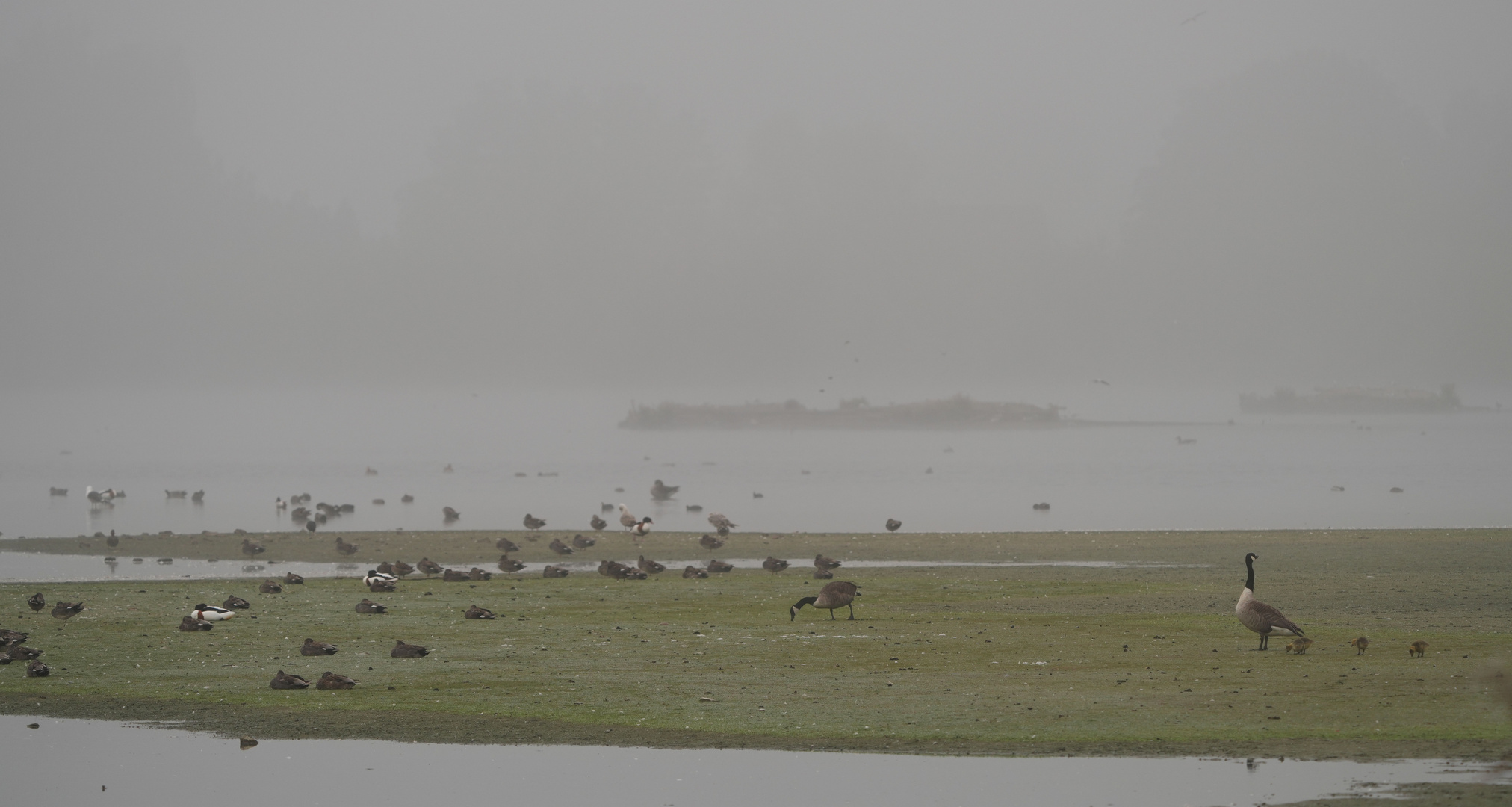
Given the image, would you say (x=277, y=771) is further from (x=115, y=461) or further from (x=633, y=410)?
(x=633, y=410)

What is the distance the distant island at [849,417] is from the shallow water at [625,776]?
172680 millimetres

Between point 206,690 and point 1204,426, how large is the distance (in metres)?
167

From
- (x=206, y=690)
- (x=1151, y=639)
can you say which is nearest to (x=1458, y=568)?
(x=1151, y=639)

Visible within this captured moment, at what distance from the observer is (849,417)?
7569 inches

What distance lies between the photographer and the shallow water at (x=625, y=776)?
546 inches

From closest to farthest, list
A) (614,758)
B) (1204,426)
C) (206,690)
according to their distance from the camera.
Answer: (614,758), (206,690), (1204,426)

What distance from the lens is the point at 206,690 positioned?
64.5 feet

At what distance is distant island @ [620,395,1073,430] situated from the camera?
192 metres

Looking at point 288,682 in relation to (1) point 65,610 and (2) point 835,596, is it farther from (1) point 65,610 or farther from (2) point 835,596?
(2) point 835,596

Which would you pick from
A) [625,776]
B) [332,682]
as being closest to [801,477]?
[332,682]

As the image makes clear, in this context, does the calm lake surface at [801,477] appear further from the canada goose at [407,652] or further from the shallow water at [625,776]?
the shallow water at [625,776]

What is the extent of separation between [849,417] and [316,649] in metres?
172

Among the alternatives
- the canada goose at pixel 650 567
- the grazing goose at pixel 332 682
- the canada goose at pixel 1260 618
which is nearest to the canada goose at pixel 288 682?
the grazing goose at pixel 332 682

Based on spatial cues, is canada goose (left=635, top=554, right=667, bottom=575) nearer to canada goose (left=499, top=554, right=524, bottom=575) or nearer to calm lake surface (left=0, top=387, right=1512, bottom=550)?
canada goose (left=499, top=554, right=524, bottom=575)
